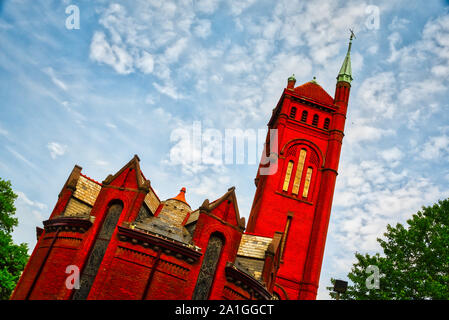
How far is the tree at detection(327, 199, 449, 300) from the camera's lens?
25047mm

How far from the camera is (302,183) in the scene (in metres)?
37.6

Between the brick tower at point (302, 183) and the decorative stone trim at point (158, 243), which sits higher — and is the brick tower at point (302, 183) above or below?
above

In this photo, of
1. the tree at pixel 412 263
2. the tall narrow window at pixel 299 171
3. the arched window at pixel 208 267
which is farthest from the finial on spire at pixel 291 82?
the arched window at pixel 208 267

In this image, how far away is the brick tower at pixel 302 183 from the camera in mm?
33688

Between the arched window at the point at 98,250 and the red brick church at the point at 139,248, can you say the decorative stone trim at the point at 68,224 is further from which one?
the arched window at the point at 98,250

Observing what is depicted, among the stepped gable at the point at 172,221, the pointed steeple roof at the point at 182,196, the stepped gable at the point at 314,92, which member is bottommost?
the stepped gable at the point at 172,221

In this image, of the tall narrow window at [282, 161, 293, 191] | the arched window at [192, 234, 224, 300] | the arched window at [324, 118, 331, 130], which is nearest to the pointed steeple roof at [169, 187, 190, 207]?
the arched window at [192, 234, 224, 300]

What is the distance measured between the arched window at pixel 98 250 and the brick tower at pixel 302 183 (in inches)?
659

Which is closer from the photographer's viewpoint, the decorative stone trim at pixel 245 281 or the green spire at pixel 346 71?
the decorative stone trim at pixel 245 281

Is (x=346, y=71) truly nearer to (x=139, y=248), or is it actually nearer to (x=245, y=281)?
(x=245, y=281)

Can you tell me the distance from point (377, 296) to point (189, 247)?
54.4 ft
